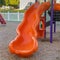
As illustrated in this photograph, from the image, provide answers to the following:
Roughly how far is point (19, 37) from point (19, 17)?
52.0 ft

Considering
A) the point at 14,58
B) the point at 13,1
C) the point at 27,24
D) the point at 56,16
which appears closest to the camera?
the point at 14,58

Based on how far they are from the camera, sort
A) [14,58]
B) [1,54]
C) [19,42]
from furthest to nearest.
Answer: [19,42] → [1,54] → [14,58]

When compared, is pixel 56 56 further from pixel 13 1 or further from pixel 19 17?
pixel 13 1

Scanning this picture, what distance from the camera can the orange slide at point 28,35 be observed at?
670 cm

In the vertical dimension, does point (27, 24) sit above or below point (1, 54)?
above

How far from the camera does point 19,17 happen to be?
23.8 meters

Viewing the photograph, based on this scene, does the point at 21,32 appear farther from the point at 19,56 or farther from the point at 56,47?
the point at 19,56

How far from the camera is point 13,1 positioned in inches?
1837

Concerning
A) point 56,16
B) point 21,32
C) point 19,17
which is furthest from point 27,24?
point 19,17

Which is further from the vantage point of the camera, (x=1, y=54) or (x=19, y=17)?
(x=19, y=17)

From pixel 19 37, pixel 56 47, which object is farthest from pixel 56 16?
pixel 19 37

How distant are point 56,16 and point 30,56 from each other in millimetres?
3848

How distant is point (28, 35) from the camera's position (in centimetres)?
855

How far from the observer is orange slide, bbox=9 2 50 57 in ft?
22.0
